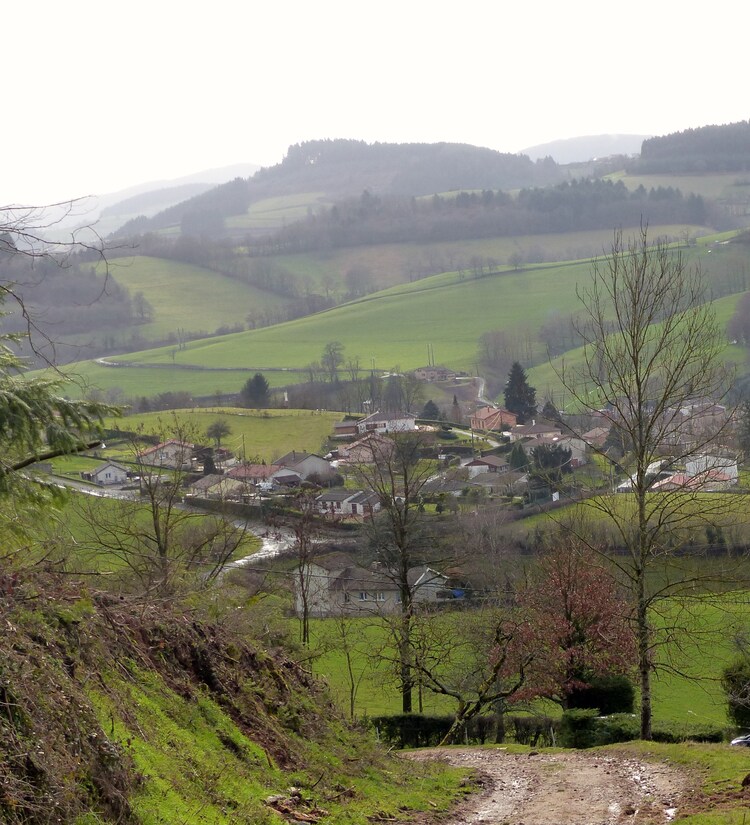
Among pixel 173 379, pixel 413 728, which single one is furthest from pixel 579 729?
pixel 173 379

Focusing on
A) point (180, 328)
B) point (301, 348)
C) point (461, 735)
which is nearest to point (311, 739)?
point (461, 735)

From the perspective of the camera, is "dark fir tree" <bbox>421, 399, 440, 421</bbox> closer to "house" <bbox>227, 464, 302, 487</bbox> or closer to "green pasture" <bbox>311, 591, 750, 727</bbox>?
"house" <bbox>227, 464, 302, 487</bbox>

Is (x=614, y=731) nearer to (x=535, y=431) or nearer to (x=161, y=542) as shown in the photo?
(x=161, y=542)

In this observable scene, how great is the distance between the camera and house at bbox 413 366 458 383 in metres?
107

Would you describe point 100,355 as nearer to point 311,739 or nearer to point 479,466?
point 479,466

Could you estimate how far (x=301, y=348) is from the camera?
123 metres

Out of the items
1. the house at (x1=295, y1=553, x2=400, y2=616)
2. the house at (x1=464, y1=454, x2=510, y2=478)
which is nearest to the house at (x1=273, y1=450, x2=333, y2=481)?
the house at (x1=464, y1=454, x2=510, y2=478)

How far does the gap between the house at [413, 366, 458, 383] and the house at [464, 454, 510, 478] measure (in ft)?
119

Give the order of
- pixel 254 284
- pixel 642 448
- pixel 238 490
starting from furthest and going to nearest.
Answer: pixel 254 284 < pixel 238 490 < pixel 642 448

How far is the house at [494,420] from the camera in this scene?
278 feet

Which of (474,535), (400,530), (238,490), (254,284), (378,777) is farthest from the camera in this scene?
(254,284)

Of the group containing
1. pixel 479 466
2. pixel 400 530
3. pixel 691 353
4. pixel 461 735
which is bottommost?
pixel 479 466

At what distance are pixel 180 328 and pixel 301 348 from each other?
2991 cm

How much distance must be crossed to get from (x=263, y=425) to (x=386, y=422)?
11278mm
